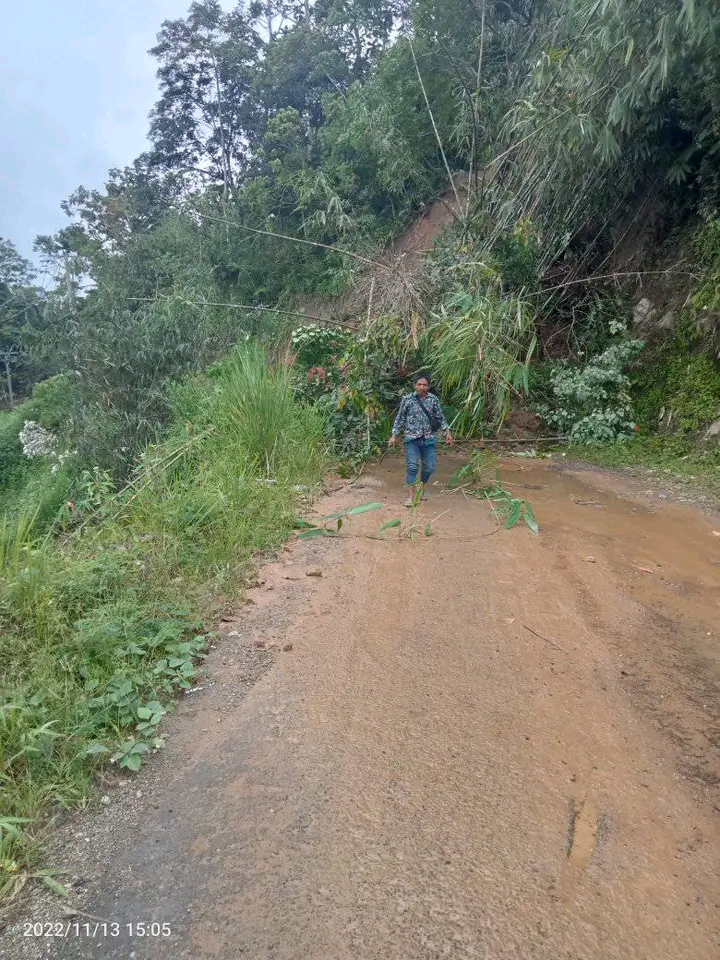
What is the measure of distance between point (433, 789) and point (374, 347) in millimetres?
5974

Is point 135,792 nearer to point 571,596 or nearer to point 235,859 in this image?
point 235,859

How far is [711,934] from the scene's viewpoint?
5.94 ft

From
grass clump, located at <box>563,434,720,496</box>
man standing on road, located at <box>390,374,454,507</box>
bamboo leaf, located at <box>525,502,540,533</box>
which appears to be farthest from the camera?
grass clump, located at <box>563,434,720,496</box>

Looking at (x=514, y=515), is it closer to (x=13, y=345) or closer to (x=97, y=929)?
(x=97, y=929)

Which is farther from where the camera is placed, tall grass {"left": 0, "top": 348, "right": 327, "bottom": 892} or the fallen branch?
the fallen branch

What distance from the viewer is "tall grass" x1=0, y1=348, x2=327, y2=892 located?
2.49 m

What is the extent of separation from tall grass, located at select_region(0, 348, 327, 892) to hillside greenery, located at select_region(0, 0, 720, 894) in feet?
0.05

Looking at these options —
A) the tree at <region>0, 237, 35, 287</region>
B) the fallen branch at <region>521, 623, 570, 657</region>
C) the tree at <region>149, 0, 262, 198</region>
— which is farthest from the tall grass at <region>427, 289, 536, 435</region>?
the tree at <region>0, 237, 35, 287</region>

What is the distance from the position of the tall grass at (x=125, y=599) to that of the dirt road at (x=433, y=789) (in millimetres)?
215

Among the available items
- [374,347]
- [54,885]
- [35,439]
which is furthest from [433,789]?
[35,439]

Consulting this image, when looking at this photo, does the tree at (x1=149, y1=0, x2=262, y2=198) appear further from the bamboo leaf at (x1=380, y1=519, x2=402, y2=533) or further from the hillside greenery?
the bamboo leaf at (x1=380, y1=519, x2=402, y2=533)

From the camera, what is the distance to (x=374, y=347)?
7645mm

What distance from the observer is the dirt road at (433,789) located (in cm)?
183

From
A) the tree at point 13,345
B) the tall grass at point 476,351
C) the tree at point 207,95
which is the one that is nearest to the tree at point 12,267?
the tree at point 13,345
